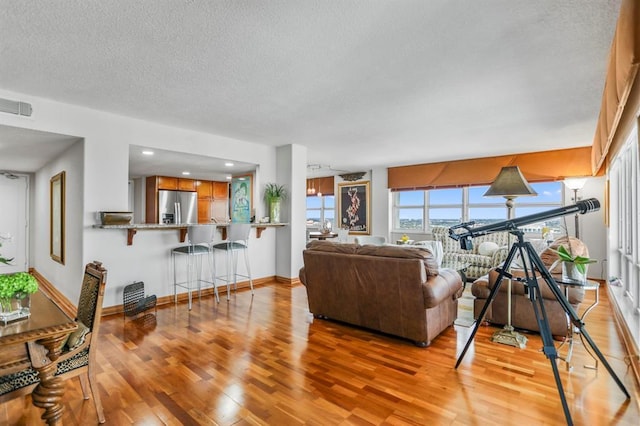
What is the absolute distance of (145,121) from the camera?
13.8ft

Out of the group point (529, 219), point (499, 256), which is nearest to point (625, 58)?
point (529, 219)

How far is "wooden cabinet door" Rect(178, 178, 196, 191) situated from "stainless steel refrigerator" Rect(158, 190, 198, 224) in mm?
117

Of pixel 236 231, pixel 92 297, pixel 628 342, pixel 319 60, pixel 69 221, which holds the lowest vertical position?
pixel 628 342

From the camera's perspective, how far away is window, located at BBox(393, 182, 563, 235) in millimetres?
6391

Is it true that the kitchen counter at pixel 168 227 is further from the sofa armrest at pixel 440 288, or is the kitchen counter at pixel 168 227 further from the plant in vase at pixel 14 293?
the sofa armrest at pixel 440 288

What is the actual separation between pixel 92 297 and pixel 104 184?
246 centimetres

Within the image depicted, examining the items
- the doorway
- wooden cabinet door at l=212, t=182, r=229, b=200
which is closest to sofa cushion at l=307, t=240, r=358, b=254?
wooden cabinet door at l=212, t=182, r=229, b=200

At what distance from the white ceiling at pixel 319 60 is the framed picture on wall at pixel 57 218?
5.76 ft

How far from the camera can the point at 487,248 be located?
5.72 metres

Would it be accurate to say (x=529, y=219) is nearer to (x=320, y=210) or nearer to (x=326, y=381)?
(x=326, y=381)

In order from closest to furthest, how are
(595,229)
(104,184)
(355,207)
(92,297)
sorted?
(92,297)
(104,184)
(595,229)
(355,207)

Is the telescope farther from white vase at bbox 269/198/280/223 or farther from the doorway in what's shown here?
the doorway

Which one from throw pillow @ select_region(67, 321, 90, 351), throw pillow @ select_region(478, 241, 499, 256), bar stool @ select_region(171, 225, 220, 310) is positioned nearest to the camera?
throw pillow @ select_region(67, 321, 90, 351)

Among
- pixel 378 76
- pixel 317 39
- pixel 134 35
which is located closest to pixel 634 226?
pixel 378 76
